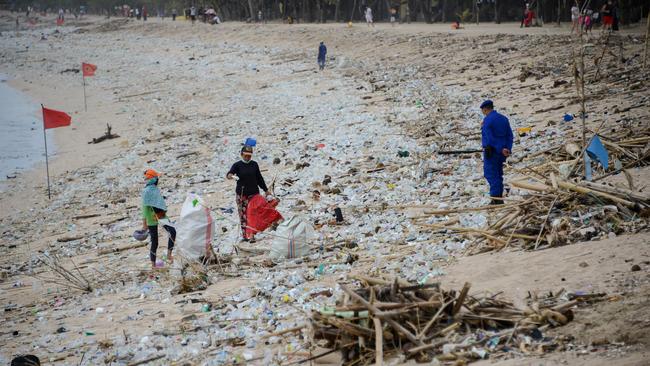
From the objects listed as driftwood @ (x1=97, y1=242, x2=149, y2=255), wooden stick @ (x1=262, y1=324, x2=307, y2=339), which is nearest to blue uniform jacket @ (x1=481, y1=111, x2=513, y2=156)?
wooden stick @ (x1=262, y1=324, x2=307, y2=339)

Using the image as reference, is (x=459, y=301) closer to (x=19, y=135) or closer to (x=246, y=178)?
(x=246, y=178)

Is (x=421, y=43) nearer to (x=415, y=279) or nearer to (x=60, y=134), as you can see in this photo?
(x=60, y=134)

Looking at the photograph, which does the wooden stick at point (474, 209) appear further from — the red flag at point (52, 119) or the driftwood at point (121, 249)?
the red flag at point (52, 119)

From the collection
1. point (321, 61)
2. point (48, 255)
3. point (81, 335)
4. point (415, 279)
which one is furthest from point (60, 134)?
point (415, 279)

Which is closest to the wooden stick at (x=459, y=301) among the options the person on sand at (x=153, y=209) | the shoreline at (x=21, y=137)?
the person on sand at (x=153, y=209)

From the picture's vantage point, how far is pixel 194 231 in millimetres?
8516

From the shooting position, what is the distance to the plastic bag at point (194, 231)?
8516 millimetres

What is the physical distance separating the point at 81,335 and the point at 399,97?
41.6 feet

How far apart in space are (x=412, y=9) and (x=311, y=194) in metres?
31.2

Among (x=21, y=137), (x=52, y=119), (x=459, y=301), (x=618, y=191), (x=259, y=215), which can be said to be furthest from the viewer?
(x=21, y=137)

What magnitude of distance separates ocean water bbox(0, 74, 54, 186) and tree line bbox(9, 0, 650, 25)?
17048 millimetres

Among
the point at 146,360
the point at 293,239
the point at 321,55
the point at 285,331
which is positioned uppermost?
the point at 321,55

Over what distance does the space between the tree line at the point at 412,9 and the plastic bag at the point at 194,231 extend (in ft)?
66.8

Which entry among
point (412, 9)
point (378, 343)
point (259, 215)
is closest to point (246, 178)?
point (259, 215)
